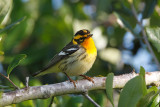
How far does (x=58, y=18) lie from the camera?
6492mm

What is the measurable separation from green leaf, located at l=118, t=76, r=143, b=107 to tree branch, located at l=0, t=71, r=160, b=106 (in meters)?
0.89

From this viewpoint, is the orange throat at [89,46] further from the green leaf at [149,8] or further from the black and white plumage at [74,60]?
the green leaf at [149,8]

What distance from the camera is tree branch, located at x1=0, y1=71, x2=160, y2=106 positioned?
2.80 metres

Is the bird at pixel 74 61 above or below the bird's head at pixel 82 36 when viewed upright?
below

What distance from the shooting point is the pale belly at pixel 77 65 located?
15.5 feet

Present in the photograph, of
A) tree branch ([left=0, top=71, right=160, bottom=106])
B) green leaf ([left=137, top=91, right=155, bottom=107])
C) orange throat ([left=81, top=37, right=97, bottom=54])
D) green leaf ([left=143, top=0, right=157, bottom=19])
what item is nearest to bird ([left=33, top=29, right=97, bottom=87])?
orange throat ([left=81, top=37, right=97, bottom=54])

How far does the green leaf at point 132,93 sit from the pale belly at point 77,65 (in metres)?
2.30

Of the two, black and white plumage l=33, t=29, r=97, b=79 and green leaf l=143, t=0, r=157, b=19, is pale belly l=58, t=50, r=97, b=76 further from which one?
green leaf l=143, t=0, r=157, b=19

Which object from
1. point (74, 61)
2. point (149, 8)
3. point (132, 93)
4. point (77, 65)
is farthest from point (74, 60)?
point (132, 93)

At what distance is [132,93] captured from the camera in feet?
7.72

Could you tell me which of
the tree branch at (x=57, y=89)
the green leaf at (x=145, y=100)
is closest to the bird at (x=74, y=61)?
the tree branch at (x=57, y=89)

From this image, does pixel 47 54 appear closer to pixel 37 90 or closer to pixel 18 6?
pixel 18 6

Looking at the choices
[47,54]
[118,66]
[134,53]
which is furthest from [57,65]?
[134,53]

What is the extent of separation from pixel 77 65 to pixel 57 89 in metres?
1.67
